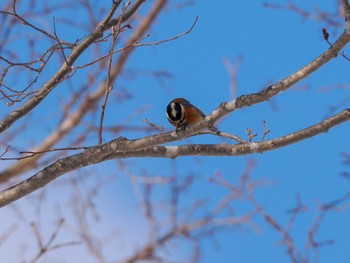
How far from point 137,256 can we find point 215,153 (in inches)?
121

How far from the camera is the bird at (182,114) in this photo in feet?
13.1

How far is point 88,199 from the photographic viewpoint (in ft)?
17.3

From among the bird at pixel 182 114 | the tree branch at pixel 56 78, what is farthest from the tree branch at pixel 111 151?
the bird at pixel 182 114

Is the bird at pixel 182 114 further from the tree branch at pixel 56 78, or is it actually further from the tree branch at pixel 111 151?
the tree branch at pixel 111 151

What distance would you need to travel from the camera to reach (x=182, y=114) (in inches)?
158

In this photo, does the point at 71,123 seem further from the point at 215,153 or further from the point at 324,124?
the point at 324,124

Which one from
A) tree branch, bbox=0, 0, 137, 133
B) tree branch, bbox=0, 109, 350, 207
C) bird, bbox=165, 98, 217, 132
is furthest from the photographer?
bird, bbox=165, 98, 217, 132

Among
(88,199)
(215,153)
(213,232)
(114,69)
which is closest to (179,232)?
(213,232)

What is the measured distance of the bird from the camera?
13.1ft

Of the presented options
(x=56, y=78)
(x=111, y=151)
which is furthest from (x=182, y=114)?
(x=111, y=151)

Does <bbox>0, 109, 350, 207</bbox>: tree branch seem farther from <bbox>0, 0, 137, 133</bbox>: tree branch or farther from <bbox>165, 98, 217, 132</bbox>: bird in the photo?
<bbox>165, 98, 217, 132</bbox>: bird

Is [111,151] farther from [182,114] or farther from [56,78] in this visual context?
[182,114]

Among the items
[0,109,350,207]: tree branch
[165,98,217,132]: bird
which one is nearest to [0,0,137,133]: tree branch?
[0,109,350,207]: tree branch

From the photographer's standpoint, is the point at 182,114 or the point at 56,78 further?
the point at 182,114
